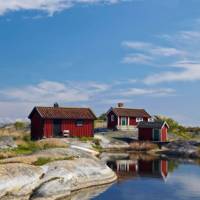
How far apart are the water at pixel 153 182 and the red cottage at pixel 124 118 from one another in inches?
1271

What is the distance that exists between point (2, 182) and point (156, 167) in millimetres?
22255

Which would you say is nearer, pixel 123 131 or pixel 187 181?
pixel 187 181

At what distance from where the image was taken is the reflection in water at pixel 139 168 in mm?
34688

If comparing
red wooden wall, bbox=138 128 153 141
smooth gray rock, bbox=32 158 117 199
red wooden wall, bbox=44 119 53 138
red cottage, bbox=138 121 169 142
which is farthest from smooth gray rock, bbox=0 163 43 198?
red wooden wall, bbox=138 128 153 141

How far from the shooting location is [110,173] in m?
30.9

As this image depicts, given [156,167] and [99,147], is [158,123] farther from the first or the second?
[156,167]

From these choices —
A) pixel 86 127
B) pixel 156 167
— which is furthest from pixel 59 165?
pixel 86 127

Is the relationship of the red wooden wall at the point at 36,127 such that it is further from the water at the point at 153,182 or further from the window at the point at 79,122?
the water at the point at 153,182

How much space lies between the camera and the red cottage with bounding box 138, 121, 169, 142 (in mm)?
65562

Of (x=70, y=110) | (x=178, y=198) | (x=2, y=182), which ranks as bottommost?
(x=178, y=198)

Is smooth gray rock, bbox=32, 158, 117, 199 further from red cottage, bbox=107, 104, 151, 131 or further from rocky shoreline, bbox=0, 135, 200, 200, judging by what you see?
red cottage, bbox=107, 104, 151, 131

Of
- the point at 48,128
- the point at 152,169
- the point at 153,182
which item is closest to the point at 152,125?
the point at 48,128

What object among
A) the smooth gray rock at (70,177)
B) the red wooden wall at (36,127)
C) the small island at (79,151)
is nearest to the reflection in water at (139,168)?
the small island at (79,151)

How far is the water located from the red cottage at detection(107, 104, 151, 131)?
32.3 meters
